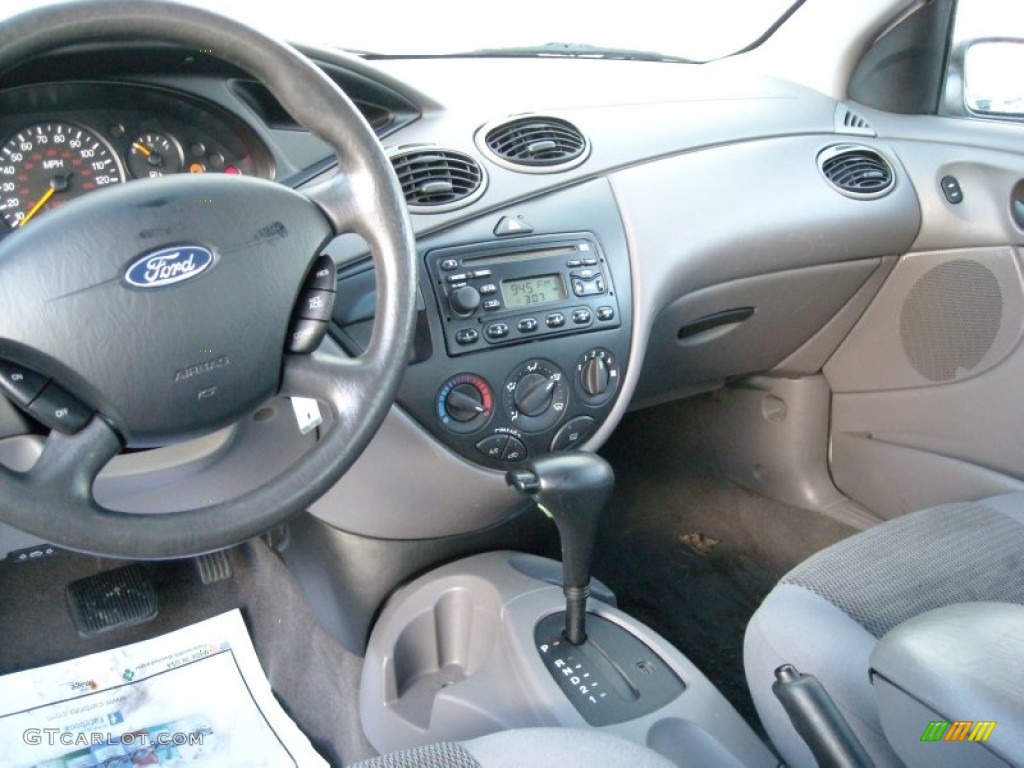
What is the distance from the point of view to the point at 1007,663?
70 centimetres

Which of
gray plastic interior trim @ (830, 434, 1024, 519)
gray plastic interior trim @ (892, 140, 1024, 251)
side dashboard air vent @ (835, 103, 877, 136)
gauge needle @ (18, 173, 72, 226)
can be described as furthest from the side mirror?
gauge needle @ (18, 173, 72, 226)

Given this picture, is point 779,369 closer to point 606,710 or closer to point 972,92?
point 972,92

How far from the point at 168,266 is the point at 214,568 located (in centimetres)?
87

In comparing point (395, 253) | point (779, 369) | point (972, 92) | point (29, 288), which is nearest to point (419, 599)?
point (395, 253)

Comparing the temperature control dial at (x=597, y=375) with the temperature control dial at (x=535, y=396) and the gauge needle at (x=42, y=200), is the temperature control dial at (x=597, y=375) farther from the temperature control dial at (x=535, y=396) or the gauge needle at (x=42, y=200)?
the gauge needle at (x=42, y=200)

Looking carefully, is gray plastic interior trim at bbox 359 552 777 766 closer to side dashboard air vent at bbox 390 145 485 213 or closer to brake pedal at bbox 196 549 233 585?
brake pedal at bbox 196 549 233 585

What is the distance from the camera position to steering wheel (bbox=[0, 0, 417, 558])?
66cm

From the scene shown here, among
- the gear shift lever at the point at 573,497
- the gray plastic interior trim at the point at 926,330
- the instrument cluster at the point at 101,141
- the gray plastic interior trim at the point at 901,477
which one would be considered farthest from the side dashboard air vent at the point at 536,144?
the gray plastic interior trim at the point at 901,477

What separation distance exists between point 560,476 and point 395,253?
32 centimetres

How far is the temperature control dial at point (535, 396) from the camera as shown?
1.11 metres

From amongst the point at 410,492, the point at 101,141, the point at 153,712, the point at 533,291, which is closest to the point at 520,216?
the point at 533,291

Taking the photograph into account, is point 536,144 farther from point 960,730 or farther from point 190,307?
point 960,730

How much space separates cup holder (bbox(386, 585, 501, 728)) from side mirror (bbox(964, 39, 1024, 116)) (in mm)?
1220

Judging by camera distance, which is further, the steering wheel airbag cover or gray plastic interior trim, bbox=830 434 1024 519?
gray plastic interior trim, bbox=830 434 1024 519
